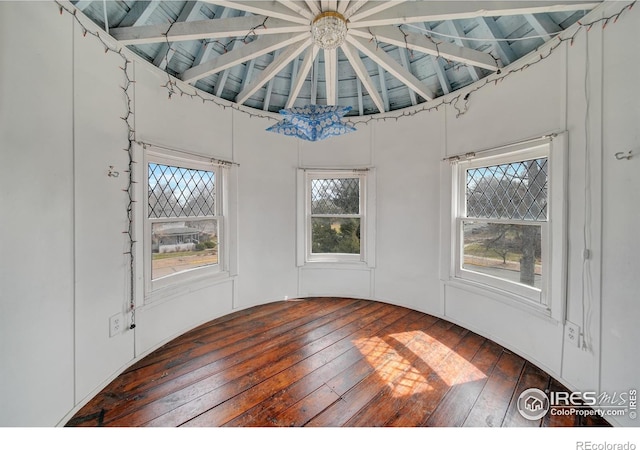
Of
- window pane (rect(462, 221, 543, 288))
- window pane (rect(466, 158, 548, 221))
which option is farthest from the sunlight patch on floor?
window pane (rect(466, 158, 548, 221))

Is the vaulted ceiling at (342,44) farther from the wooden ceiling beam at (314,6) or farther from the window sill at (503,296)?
the window sill at (503,296)

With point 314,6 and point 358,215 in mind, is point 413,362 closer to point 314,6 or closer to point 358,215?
point 358,215

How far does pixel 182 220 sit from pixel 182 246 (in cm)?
27

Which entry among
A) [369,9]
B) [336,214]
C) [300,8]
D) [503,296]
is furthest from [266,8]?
[503,296]

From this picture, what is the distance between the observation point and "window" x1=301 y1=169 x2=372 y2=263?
10.7 ft

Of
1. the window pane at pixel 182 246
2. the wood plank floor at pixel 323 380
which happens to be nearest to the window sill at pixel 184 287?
the window pane at pixel 182 246

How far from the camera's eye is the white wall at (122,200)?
1.20 metres

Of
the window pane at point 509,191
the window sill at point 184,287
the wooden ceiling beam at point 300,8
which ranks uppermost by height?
the wooden ceiling beam at point 300,8

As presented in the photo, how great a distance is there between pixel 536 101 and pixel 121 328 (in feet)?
11.9

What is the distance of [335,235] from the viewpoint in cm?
337

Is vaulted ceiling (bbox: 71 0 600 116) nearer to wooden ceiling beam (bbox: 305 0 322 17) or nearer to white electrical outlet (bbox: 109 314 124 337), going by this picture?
wooden ceiling beam (bbox: 305 0 322 17)

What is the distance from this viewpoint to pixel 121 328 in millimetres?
1825
